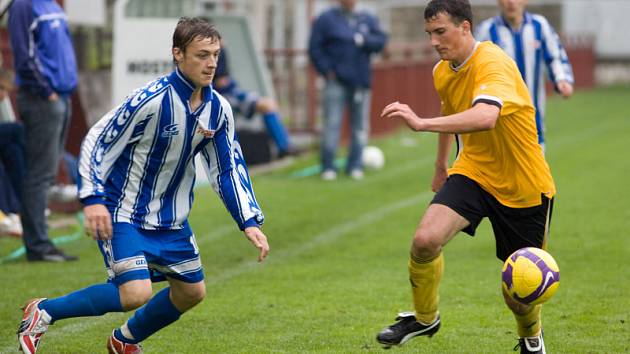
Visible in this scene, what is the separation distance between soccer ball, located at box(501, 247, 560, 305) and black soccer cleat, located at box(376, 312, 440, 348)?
2.00 ft

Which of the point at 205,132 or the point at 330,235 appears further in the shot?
the point at 330,235

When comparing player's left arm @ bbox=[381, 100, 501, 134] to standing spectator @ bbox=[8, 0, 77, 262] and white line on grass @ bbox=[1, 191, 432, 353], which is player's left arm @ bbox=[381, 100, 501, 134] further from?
standing spectator @ bbox=[8, 0, 77, 262]

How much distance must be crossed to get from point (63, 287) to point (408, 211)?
14.7ft

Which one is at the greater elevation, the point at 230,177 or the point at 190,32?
the point at 190,32

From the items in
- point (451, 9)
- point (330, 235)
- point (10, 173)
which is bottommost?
point (330, 235)

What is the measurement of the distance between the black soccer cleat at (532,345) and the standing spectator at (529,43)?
10.0 ft

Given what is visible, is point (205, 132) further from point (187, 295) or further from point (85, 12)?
point (85, 12)

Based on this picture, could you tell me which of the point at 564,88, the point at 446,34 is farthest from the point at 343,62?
the point at 446,34

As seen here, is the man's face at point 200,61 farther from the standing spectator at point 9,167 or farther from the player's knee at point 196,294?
the standing spectator at point 9,167

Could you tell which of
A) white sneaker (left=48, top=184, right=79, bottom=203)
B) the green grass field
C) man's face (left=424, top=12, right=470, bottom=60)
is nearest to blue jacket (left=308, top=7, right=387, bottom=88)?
the green grass field

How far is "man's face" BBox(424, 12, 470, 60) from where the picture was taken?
5.50 meters

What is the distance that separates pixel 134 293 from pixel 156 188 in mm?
511

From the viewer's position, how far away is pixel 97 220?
197 inches

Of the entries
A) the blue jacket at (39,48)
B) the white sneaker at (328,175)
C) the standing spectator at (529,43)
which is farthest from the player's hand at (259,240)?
the white sneaker at (328,175)
